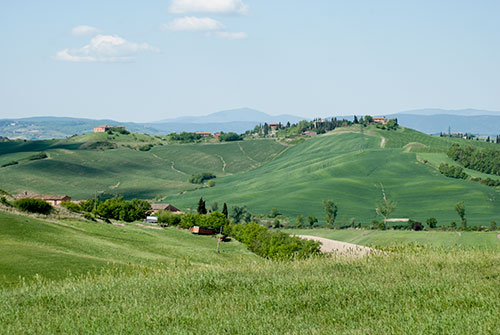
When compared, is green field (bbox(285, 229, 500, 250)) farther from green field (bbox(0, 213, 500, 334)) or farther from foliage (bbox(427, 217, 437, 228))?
green field (bbox(0, 213, 500, 334))

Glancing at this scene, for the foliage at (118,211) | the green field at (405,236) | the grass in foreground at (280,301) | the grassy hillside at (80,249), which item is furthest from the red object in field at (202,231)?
the grass in foreground at (280,301)

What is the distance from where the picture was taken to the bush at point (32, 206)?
7764 centimetres

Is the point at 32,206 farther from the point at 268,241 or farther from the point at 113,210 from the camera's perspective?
the point at 113,210

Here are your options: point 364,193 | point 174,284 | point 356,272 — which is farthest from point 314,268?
point 364,193

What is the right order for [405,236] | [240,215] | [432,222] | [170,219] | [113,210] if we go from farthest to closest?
[240,215], [432,222], [170,219], [113,210], [405,236]

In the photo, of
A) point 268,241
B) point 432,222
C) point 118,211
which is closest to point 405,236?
point 432,222

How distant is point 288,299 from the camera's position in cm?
1491

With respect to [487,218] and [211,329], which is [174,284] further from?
[487,218]

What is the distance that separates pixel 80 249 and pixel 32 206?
25606 millimetres

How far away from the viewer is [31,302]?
51.4 ft

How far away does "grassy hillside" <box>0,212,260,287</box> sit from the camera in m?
37.6

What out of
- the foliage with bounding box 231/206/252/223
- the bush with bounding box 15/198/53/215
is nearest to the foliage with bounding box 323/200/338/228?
the foliage with bounding box 231/206/252/223

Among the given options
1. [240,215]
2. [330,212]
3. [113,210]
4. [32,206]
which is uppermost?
[32,206]

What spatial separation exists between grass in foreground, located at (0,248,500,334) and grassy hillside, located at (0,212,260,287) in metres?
3.53
